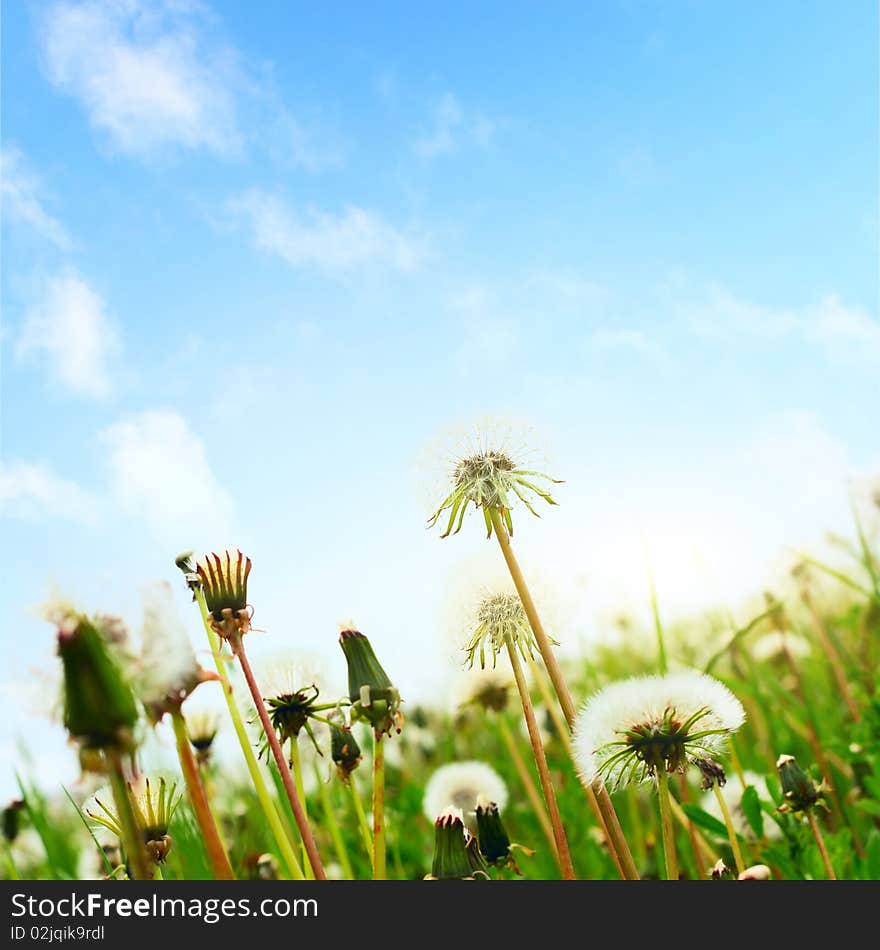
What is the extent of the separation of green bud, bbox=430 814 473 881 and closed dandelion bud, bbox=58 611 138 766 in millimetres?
609

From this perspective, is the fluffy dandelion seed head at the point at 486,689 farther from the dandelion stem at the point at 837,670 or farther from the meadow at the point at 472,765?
the dandelion stem at the point at 837,670

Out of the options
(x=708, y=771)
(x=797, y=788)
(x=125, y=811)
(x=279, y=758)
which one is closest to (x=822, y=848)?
(x=797, y=788)

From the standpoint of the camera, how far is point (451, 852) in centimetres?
123

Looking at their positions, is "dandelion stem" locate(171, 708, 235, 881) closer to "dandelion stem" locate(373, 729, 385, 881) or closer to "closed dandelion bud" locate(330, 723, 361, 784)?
"dandelion stem" locate(373, 729, 385, 881)

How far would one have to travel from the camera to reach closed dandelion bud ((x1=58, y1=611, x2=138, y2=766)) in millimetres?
705

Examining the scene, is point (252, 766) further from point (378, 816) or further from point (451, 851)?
point (451, 851)

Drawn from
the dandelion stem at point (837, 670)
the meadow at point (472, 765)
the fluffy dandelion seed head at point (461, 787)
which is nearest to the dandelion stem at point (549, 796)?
the meadow at point (472, 765)

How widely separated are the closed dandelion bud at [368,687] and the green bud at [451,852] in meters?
0.15

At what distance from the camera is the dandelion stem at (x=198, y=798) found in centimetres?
86

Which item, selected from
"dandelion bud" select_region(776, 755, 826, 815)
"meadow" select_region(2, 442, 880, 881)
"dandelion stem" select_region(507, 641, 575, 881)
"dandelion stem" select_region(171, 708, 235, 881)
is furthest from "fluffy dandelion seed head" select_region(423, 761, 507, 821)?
"dandelion stem" select_region(171, 708, 235, 881)

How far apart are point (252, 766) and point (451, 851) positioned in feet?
0.98

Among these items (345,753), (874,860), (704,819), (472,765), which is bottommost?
(874,860)

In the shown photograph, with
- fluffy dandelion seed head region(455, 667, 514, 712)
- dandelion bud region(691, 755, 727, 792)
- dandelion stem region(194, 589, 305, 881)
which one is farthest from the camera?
fluffy dandelion seed head region(455, 667, 514, 712)
